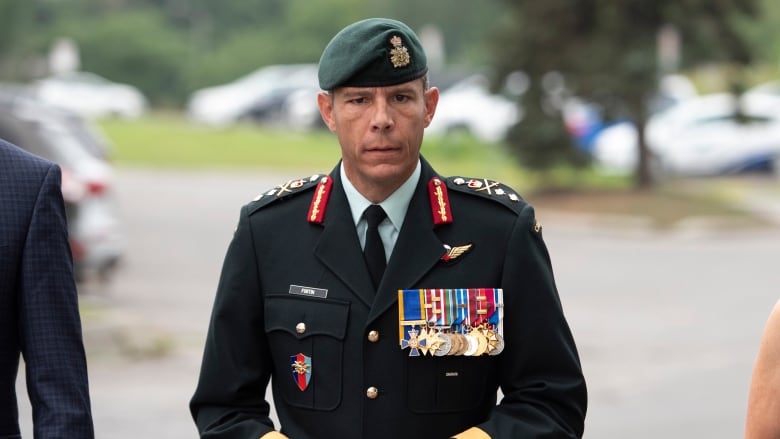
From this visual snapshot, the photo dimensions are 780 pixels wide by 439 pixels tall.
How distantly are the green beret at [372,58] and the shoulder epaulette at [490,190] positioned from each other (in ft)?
0.97

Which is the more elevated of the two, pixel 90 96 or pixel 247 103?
pixel 90 96

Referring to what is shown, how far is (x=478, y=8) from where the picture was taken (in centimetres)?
6412

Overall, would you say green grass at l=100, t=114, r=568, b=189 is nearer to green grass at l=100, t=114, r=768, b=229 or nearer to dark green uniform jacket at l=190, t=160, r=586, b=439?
green grass at l=100, t=114, r=768, b=229

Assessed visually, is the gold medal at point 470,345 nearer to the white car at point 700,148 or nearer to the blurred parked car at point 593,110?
the blurred parked car at point 593,110

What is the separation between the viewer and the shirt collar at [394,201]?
3.60 metres

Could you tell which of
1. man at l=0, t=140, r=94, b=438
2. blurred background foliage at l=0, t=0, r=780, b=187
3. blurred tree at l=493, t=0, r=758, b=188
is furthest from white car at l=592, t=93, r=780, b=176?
man at l=0, t=140, r=94, b=438

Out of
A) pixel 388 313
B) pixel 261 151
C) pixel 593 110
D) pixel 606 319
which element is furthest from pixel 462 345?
pixel 261 151

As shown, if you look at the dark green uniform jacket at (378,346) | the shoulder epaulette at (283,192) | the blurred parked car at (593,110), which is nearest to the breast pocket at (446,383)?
the dark green uniform jacket at (378,346)

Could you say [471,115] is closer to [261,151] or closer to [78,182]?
[261,151]

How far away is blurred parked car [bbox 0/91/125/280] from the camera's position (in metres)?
12.7

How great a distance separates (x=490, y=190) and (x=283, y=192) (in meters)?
0.50

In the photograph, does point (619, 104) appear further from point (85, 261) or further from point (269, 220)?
point (269, 220)

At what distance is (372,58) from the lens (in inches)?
138

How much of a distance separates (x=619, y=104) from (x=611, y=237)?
10.9 feet
